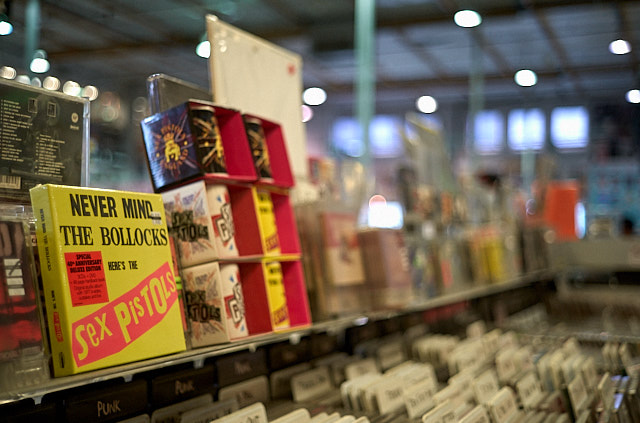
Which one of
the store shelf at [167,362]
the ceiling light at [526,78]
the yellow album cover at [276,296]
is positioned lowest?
the store shelf at [167,362]

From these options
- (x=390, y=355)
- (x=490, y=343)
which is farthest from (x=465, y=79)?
(x=390, y=355)

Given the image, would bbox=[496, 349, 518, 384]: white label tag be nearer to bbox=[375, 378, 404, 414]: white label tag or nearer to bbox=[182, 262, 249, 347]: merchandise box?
bbox=[375, 378, 404, 414]: white label tag

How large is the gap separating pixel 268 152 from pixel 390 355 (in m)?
0.97

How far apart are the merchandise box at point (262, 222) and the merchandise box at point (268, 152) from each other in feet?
0.11

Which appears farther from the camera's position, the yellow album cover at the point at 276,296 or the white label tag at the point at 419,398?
the white label tag at the point at 419,398

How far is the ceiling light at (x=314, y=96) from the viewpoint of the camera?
6.74m

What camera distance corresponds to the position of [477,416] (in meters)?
1.58

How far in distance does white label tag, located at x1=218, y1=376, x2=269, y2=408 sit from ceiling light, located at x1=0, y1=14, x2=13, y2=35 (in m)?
1.07

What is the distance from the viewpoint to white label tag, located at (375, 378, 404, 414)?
5.45 feet

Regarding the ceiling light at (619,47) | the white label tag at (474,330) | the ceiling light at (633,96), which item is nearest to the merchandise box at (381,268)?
the white label tag at (474,330)

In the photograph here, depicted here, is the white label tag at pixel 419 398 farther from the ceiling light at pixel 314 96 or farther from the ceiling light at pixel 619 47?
the ceiling light at pixel 619 47

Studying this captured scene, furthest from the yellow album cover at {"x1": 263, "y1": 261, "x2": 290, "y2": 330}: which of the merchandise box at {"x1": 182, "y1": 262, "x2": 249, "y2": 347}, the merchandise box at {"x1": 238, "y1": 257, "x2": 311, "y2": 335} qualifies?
the merchandise box at {"x1": 182, "y1": 262, "x2": 249, "y2": 347}

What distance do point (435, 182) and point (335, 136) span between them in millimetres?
6670

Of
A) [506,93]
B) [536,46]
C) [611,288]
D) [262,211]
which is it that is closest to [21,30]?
[262,211]
